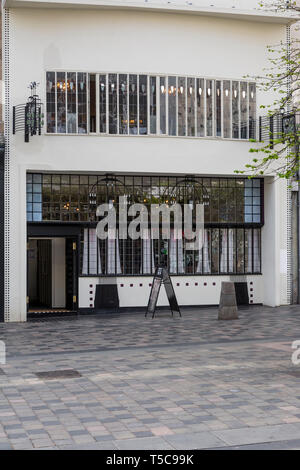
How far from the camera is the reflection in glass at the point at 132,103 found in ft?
64.4

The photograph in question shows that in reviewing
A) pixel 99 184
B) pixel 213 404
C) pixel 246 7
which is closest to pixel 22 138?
pixel 99 184

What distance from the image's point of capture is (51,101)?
62.7ft

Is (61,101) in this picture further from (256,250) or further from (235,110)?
(256,250)

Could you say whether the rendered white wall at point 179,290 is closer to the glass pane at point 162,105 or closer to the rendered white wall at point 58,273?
the rendered white wall at point 58,273

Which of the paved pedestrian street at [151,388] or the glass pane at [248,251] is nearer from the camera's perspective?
the paved pedestrian street at [151,388]

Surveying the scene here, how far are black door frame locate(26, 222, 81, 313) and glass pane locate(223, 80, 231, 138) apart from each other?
5201 millimetres

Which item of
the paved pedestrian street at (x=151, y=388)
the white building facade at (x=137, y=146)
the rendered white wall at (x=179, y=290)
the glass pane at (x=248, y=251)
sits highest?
the white building facade at (x=137, y=146)

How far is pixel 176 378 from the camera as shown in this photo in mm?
10492

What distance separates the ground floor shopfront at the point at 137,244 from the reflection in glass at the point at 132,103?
1541 mm

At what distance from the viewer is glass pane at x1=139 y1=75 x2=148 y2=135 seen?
19.7 meters

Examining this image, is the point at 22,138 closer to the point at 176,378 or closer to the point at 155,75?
the point at 155,75

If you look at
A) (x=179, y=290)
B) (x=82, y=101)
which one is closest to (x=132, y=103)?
(x=82, y=101)

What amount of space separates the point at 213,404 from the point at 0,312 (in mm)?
10916

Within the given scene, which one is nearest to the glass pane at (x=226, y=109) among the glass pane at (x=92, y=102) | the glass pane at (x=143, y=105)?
the glass pane at (x=143, y=105)
